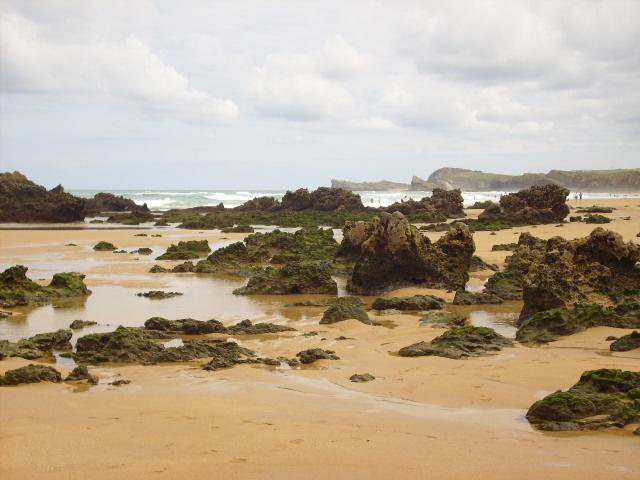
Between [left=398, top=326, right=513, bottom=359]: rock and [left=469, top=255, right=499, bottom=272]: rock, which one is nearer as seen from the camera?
[left=398, top=326, right=513, bottom=359]: rock

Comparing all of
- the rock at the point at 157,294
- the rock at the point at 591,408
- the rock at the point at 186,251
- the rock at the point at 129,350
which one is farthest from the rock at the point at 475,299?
the rock at the point at 186,251

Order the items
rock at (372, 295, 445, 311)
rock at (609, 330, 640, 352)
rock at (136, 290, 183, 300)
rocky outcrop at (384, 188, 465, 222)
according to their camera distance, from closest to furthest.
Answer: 1. rock at (609, 330, 640, 352)
2. rock at (372, 295, 445, 311)
3. rock at (136, 290, 183, 300)
4. rocky outcrop at (384, 188, 465, 222)

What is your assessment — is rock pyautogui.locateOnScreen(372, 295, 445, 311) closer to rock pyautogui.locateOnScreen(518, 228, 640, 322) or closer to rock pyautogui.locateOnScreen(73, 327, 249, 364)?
rock pyautogui.locateOnScreen(518, 228, 640, 322)

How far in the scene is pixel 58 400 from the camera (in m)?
6.24

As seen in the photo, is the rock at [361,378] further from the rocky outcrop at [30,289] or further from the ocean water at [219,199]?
the ocean water at [219,199]

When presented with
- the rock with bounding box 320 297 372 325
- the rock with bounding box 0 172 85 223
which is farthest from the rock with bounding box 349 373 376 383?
the rock with bounding box 0 172 85 223

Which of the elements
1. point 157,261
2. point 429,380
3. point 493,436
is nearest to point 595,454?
point 493,436

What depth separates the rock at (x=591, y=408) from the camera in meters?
5.42

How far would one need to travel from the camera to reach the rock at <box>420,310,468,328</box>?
10.7 metres

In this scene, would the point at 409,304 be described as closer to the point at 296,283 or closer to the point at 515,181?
the point at 296,283

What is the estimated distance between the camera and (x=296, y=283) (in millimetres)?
14891

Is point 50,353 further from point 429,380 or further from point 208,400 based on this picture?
point 429,380

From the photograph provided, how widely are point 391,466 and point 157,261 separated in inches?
711

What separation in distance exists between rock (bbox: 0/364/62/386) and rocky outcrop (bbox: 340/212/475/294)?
8754 mm
